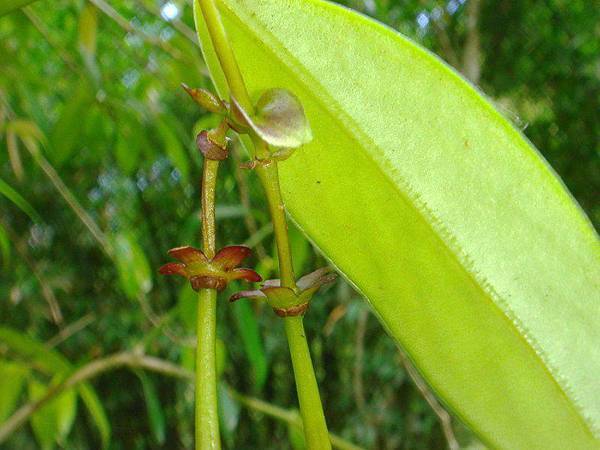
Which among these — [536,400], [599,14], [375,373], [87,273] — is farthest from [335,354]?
[536,400]

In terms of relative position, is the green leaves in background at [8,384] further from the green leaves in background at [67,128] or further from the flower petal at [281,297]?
the flower petal at [281,297]

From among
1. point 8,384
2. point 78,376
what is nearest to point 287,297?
point 78,376

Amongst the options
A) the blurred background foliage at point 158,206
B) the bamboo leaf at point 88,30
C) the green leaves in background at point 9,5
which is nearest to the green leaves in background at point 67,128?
the blurred background foliage at point 158,206

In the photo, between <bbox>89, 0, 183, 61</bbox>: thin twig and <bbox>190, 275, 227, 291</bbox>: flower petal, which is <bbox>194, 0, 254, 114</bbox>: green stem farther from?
<bbox>89, 0, 183, 61</bbox>: thin twig

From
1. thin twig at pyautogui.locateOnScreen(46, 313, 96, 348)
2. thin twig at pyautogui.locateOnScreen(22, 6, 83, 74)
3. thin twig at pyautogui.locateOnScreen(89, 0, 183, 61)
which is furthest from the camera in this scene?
thin twig at pyautogui.locateOnScreen(46, 313, 96, 348)

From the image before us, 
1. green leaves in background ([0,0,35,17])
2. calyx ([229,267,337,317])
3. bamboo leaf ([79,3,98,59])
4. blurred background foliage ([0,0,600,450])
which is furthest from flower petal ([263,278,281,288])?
bamboo leaf ([79,3,98,59])

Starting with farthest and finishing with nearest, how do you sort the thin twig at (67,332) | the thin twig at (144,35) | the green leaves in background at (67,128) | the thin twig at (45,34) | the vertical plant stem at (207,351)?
the thin twig at (67,332) → the green leaves in background at (67,128) → the thin twig at (45,34) → the thin twig at (144,35) → the vertical plant stem at (207,351)

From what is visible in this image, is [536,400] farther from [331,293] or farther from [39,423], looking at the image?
[331,293]
